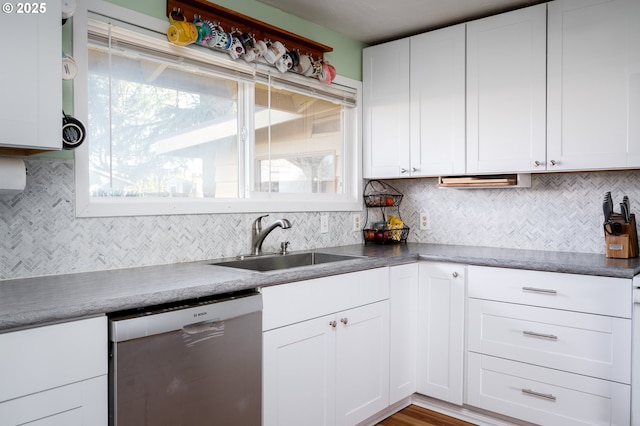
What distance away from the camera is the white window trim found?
191 centimetres

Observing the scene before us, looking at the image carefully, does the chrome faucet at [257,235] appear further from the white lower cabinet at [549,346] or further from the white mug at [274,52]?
the white lower cabinet at [549,346]

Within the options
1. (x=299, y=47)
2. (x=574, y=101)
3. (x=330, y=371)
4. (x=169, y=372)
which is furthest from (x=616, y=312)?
(x=299, y=47)

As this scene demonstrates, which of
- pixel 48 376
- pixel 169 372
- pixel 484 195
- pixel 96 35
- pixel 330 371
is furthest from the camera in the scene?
pixel 484 195

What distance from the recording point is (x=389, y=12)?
9.12 ft

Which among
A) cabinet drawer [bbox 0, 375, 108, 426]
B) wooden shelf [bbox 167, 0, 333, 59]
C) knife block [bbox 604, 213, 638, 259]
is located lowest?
cabinet drawer [bbox 0, 375, 108, 426]

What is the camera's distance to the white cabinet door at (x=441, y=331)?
2547 millimetres

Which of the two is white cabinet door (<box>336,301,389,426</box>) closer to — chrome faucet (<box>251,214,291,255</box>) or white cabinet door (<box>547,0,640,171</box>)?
chrome faucet (<box>251,214,291,255</box>)

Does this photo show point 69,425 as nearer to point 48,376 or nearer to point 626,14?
point 48,376

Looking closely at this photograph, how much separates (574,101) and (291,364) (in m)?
1.96

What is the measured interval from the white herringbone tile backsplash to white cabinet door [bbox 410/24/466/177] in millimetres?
355

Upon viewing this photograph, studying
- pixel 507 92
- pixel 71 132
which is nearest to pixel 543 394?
pixel 507 92

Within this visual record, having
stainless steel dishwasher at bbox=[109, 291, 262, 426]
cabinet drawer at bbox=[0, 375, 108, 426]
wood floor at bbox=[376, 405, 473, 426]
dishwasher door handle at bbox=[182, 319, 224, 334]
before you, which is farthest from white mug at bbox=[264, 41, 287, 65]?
wood floor at bbox=[376, 405, 473, 426]

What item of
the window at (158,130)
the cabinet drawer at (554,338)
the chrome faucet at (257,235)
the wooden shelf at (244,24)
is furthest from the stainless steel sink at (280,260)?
the wooden shelf at (244,24)

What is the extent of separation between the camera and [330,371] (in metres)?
2.17
